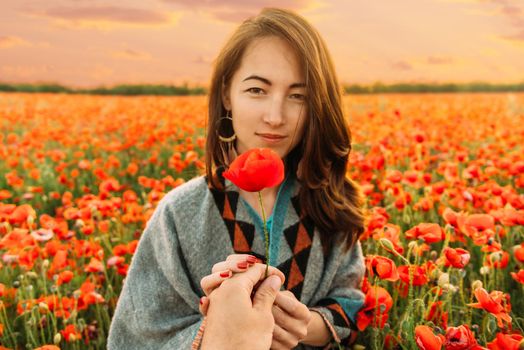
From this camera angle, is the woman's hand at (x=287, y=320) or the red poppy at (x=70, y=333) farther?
the red poppy at (x=70, y=333)

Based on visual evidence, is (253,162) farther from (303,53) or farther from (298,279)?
(298,279)

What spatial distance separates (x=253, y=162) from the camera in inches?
37.5

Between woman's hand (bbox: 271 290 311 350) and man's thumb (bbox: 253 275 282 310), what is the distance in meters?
0.16

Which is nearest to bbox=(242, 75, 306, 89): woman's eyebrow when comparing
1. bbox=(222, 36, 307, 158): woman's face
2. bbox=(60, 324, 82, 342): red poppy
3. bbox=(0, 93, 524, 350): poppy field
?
bbox=(222, 36, 307, 158): woman's face

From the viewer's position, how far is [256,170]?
3.10 feet

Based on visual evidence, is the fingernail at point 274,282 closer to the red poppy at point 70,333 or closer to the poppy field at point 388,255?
the poppy field at point 388,255

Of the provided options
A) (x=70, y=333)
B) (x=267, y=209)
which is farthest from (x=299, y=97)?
(x=70, y=333)

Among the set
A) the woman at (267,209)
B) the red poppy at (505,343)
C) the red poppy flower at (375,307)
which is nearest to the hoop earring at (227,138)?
the woman at (267,209)

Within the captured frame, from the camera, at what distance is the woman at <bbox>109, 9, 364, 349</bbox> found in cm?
162

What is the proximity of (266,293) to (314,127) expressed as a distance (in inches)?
24.1

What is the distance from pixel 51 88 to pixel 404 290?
22602 millimetres

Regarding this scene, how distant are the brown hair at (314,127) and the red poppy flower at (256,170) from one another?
70 centimetres

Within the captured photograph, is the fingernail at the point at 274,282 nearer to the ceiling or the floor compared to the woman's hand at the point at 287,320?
nearer to the ceiling

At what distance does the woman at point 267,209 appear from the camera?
1622 millimetres
